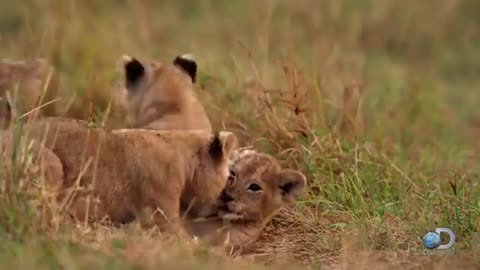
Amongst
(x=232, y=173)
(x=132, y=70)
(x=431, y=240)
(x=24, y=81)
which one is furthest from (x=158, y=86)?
(x=431, y=240)

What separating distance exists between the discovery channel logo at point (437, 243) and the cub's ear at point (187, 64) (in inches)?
82.9

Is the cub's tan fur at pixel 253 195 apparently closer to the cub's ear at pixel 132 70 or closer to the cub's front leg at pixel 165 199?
the cub's front leg at pixel 165 199

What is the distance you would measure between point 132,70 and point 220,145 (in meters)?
1.41

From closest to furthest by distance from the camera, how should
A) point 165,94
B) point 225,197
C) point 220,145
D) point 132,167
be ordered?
point 132,167, point 220,145, point 225,197, point 165,94

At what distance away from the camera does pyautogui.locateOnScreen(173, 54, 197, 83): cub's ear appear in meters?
7.89

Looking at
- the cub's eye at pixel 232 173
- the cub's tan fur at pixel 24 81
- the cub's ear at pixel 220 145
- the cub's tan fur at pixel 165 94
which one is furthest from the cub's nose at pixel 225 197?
the cub's tan fur at pixel 24 81

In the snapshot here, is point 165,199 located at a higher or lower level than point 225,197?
higher

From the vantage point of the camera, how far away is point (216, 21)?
45.2 feet

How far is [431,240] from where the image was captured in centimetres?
650

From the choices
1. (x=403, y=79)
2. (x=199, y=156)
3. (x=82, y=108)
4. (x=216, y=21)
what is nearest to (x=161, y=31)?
(x=216, y=21)

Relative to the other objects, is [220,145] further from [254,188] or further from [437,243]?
[437,243]

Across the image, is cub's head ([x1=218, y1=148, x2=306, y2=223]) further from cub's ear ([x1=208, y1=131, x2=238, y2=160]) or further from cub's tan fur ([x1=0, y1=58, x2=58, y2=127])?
cub's tan fur ([x1=0, y1=58, x2=58, y2=127])

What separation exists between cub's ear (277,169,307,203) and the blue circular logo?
2.68 ft

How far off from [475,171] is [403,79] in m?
3.45
